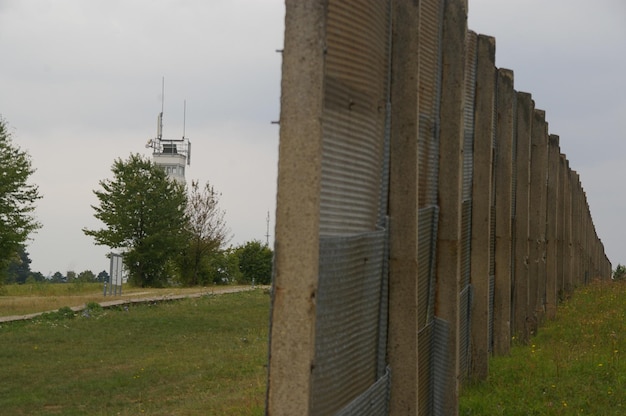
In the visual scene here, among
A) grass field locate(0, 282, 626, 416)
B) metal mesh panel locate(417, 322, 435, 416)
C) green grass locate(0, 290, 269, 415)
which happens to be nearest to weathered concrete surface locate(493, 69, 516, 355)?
grass field locate(0, 282, 626, 416)

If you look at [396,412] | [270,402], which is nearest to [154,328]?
[396,412]

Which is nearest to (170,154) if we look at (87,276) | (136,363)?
(87,276)

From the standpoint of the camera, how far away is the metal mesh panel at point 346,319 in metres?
3.62

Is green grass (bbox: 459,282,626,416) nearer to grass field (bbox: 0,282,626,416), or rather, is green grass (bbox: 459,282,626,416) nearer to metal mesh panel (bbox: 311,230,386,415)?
grass field (bbox: 0,282,626,416)

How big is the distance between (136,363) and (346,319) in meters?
11.3

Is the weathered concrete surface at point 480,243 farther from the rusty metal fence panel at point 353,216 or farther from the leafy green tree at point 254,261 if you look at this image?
the leafy green tree at point 254,261

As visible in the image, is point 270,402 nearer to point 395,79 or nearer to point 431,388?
point 395,79

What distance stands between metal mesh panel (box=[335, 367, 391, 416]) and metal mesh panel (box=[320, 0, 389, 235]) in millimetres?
815

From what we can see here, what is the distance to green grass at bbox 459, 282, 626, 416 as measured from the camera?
7.45 metres

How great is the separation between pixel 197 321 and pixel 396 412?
16940 mm

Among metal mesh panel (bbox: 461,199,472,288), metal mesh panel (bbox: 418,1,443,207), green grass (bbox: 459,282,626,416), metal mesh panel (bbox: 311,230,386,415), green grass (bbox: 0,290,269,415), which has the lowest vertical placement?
green grass (bbox: 0,290,269,415)

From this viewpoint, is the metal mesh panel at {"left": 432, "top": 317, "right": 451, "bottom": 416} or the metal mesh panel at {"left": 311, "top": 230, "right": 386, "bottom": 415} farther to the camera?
the metal mesh panel at {"left": 432, "top": 317, "right": 451, "bottom": 416}

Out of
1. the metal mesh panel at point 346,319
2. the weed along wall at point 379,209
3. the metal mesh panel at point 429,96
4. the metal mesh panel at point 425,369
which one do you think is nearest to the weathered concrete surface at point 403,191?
the weed along wall at point 379,209

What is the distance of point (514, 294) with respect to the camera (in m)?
12.3
